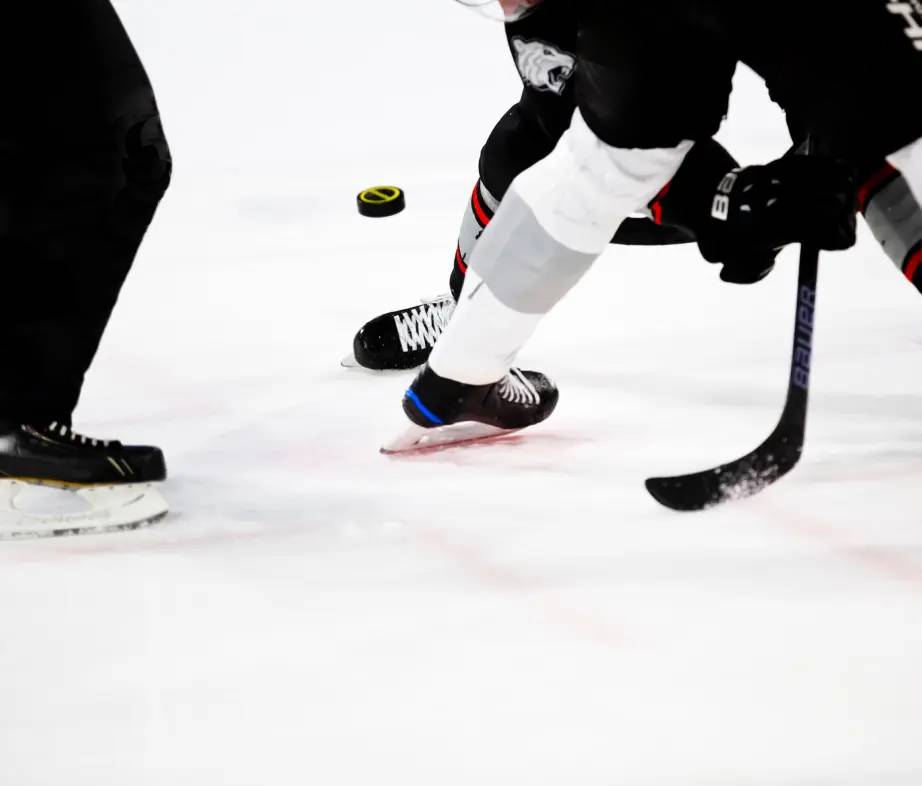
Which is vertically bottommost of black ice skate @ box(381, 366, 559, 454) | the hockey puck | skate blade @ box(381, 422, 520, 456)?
the hockey puck

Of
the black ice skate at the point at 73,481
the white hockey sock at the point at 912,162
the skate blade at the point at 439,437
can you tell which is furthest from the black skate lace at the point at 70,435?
the white hockey sock at the point at 912,162

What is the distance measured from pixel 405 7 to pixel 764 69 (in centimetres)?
339

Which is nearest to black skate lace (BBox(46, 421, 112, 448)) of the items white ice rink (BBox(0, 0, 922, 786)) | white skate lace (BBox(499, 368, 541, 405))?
white ice rink (BBox(0, 0, 922, 786))

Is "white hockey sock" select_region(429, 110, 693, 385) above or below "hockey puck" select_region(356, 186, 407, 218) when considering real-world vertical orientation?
above

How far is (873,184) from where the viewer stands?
4.09ft

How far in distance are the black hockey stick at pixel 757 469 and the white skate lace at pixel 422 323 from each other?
0.68 meters

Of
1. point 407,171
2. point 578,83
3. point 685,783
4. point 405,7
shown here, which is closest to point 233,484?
point 578,83

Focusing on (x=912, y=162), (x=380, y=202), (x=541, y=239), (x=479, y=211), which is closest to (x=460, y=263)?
(x=479, y=211)

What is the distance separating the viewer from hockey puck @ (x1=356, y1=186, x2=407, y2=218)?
2.71 m

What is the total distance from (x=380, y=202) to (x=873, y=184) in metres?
1.63

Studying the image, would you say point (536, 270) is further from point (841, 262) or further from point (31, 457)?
point (841, 262)

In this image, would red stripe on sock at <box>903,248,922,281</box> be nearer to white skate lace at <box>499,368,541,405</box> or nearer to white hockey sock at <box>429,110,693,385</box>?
white hockey sock at <box>429,110,693,385</box>

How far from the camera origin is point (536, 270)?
123cm

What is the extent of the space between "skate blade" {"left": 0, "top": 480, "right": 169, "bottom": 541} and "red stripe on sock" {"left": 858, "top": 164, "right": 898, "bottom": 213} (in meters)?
0.89
